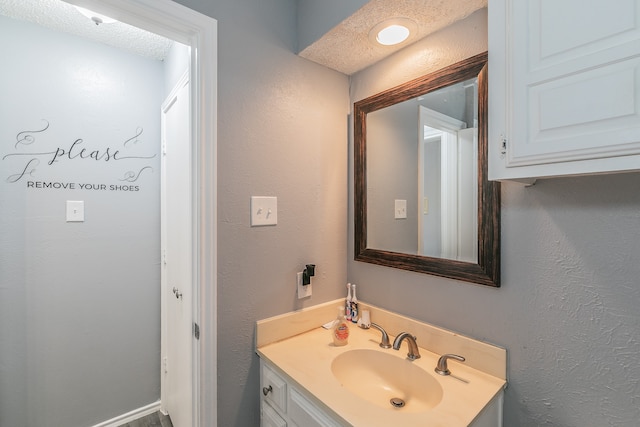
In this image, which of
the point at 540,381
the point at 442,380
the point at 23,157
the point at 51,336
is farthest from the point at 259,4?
the point at 51,336

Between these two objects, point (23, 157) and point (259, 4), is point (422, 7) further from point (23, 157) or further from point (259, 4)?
point (23, 157)

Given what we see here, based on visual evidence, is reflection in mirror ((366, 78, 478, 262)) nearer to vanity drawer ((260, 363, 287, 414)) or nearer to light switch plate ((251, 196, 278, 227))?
light switch plate ((251, 196, 278, 227))

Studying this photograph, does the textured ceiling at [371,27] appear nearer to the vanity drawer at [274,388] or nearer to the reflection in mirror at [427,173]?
the reflection in mirror at [427,173]

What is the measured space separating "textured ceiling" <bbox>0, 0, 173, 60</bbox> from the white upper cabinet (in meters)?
1.83

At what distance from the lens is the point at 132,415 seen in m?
1.88

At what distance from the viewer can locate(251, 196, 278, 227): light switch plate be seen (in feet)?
3.84

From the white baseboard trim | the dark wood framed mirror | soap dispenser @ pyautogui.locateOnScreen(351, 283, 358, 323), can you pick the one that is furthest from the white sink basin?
the white baseboard trim

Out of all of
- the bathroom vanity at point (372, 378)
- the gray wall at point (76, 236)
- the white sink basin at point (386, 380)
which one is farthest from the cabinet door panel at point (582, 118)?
the gray wall at point (76, 236)

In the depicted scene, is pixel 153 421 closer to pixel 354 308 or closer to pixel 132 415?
pixel 132 415

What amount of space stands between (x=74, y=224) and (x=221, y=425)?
1.41 meters

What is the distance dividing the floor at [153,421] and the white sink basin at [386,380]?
1.51 meters

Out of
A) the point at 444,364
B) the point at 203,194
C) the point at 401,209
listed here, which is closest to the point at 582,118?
the point at 401,209

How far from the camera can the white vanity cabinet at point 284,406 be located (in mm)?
891

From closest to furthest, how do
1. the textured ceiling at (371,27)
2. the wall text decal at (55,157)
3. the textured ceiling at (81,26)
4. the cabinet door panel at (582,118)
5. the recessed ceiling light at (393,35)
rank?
1. the cabinet door panel at (582,118)
2. the textured ceiling at (371,27)
3. the recessed ceiling light at (393,35)
4. the textured ceiling at (81,26)
5. the wall text decal at (55,157)
